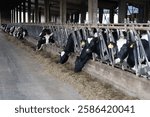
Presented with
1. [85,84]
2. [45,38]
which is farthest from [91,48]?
[45,38]

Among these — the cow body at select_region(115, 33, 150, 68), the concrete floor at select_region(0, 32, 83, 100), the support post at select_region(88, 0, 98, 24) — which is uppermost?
the support post at select_region(88, 0, 98, 24)

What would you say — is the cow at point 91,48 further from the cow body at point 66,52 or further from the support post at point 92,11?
the support post at point 92,11

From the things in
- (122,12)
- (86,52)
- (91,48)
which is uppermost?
(122,12)

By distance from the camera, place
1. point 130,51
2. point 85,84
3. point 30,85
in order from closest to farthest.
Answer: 1. point 130,51
2. point 85,84
3. point 30,85

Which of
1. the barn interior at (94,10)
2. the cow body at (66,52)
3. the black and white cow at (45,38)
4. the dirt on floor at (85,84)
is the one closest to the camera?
the dirt on floor at (85,84)

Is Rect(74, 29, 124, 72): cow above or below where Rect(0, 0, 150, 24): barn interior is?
below

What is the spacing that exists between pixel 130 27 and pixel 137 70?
1177 mm

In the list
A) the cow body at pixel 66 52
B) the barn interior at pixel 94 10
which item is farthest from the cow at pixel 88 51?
the cow body at pixel 66 52

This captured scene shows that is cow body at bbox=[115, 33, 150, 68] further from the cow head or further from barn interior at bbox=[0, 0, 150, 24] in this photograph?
the cow head

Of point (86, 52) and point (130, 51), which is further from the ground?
point (130, 51)

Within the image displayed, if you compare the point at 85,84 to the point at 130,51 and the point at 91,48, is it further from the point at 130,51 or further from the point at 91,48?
the point at 91,48

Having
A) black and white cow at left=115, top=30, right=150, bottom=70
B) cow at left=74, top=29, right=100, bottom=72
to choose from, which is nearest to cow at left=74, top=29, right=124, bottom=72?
cow at left=74, top=29, right=100, bottom=72

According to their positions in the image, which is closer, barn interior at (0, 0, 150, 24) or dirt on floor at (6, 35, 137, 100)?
dirt on floor at (6, 35, 137, 100)

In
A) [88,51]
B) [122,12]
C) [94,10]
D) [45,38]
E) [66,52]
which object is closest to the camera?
[88,51]
